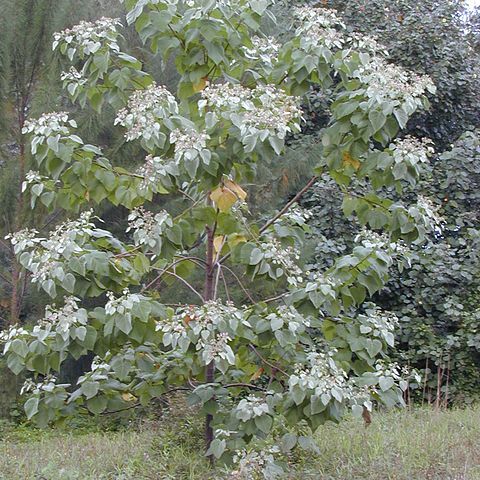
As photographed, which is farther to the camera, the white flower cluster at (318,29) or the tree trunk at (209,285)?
the tree trunk at (209,285)

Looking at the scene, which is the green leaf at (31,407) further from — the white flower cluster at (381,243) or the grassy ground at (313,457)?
the white flower cluster at (381,243)

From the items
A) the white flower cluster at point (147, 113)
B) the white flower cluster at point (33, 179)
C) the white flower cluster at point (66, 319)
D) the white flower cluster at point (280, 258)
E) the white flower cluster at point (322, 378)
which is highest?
the white flower cluster at point (147, 113)

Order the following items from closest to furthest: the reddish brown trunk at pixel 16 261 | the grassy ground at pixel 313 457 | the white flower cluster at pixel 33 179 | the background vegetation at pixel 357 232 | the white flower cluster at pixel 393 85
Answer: the white flower cluster at pixel 393 85
the white flower cluster at pixel 33 179
the grassy ground at pixel 313 457
the background vegetation at pixel 357 232
the reddish brown trunk at pixel 16 261

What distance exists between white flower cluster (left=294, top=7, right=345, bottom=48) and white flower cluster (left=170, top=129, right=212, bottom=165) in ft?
2.86

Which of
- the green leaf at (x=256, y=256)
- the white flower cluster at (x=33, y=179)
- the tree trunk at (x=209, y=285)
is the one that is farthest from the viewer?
the tree trunk at (x=209, y=285)

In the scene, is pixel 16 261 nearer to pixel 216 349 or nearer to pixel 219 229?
pixel 219 229

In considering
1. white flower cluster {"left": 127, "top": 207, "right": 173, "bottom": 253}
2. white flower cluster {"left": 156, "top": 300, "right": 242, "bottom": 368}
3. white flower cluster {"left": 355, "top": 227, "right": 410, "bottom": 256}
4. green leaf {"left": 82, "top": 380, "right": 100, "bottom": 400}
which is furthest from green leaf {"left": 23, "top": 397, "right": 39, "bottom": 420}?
white flower cluster {"left": 355, "top": 227, "right": 410, "bottom": 256}

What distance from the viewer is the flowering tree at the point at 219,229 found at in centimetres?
405

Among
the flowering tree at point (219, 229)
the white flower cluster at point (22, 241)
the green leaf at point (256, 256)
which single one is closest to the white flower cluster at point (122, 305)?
the flowering tree at point (219, 229)

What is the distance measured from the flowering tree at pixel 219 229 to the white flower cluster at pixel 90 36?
13 millimetres

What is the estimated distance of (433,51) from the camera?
1108 centimetres

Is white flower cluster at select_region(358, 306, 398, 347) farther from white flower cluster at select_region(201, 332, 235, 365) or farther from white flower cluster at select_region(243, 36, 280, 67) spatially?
white flower cluster at select_region(243, 36, 280, 67)

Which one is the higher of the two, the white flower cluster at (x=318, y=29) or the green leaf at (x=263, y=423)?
the white flower cluster at (x=318, y=29)

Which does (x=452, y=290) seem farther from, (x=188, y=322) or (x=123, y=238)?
(x=188, y=322)
